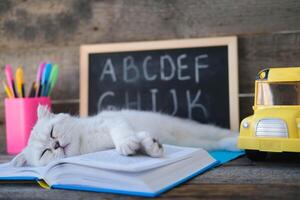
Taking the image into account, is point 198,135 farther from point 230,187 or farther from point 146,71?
point 230,187

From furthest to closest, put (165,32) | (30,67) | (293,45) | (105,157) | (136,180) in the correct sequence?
(30,67)
(165,32)
(293,45)
(105,157)
(136,180)

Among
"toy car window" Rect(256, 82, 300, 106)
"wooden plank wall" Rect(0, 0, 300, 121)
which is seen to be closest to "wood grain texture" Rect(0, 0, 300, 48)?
"wooden plank wall" Rect(0, 0, 300, 121)

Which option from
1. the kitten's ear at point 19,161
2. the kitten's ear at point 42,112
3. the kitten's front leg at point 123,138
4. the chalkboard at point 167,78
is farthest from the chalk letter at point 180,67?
the kitten's ear at point 19,161

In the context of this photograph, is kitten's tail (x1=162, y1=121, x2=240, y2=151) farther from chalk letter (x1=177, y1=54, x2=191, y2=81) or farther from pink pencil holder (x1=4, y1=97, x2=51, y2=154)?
pink pencil holder (x1=4, y1=97, x2=51, y2=154)

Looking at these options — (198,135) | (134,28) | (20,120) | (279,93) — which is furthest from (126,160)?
(134,28)

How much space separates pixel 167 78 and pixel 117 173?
727 millimetres

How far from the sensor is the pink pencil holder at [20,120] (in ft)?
4.19

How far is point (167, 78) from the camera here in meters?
1.38

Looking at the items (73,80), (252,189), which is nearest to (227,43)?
(73,80)

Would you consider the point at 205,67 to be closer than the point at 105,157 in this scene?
No

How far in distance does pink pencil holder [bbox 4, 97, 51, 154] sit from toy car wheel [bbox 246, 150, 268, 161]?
727mm

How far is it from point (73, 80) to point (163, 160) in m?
0.84

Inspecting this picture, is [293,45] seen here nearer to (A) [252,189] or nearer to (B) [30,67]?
(A) [252,189]

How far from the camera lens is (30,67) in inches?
60.4
